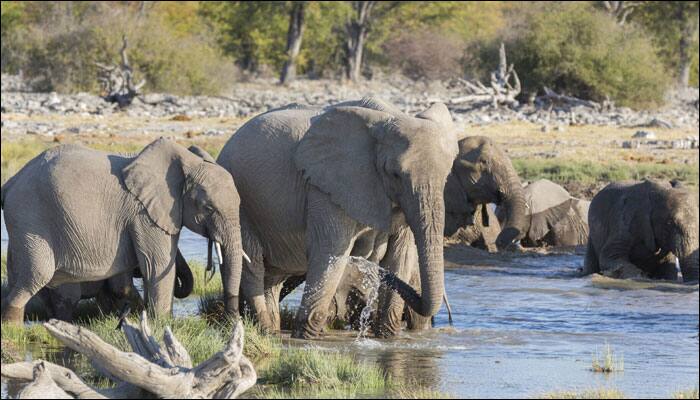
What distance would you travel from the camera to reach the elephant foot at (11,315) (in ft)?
30.1

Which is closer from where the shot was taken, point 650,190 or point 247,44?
point 650,190

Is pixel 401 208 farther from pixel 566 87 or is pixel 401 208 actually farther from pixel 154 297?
pixel 566 87

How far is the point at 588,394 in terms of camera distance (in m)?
6.82

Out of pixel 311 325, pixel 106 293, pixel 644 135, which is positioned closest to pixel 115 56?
pixel 644 135

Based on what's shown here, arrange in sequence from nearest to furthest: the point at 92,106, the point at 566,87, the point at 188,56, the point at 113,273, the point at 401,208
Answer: the point at 401,208 → the point at 113,273 → the point at 92,106 → the point at 566,87 → the point at 188,56

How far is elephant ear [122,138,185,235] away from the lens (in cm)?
902

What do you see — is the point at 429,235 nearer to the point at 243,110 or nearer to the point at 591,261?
the point at 591,261

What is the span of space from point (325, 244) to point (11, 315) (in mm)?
2289

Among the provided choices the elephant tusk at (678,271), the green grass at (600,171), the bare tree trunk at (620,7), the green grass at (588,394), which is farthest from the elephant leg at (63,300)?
the bare tree trunk at (620,7)

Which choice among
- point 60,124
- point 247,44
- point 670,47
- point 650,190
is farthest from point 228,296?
point 247,44

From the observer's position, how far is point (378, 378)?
7562 millimetres

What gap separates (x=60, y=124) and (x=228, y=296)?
20052mm

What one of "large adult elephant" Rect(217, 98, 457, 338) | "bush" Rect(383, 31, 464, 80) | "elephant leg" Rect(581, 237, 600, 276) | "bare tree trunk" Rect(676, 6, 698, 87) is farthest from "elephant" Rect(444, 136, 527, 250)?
"bush" Rect(383, 31, 464, 80)

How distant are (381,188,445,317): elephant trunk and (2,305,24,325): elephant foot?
9.56 feet
